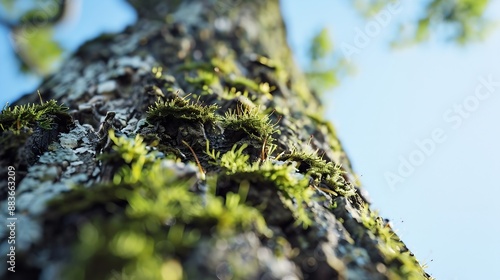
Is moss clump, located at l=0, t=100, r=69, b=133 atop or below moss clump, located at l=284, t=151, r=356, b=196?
below

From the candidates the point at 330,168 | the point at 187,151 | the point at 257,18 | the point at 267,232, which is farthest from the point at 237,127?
the point at 257,18

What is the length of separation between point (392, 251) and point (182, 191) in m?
1.36

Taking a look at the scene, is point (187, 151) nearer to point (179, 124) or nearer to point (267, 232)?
point (179, 124)

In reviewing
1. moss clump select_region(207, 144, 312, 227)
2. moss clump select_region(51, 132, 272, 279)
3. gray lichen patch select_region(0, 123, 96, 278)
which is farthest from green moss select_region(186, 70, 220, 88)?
moss clump select_region(51, 132, 272, 279)

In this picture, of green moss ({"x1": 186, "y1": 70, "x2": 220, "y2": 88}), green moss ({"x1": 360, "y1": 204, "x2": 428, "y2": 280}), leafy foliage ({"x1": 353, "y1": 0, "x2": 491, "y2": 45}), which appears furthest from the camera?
leafy foliage ({"x1": 353, "y1": 0, "x2": 491, "y2": 45})

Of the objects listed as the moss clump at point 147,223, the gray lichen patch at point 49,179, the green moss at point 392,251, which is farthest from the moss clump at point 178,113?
the green moss at point 392,251

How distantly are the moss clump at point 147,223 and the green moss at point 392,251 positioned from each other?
0.74 m

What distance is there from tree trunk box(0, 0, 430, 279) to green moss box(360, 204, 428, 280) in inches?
0.4

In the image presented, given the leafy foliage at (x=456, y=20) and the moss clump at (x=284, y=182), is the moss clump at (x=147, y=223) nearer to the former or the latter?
the moss clump at (x=284, y=182)

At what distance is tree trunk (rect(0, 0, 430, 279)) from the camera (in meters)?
1.55

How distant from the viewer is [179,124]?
9.48ft

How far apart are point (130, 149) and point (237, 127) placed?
0.94m

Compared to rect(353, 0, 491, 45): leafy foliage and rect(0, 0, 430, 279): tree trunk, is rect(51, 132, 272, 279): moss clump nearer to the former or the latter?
rect(0, 0, 430, 279): tree trunk

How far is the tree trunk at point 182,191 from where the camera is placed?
61.2 inches
